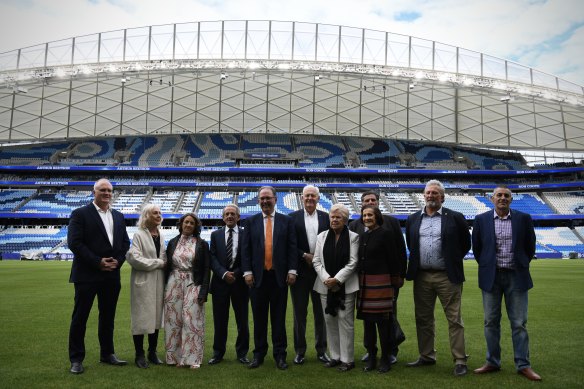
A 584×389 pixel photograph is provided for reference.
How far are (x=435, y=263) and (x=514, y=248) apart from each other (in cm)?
84

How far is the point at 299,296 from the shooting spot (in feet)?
19.2

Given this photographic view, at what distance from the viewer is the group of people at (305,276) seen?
515 centimetres

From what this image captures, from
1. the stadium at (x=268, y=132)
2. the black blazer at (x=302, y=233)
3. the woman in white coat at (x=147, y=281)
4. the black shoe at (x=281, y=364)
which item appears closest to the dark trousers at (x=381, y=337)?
the black shoe at (x=281, y=364)

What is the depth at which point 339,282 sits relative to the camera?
17.1 feet

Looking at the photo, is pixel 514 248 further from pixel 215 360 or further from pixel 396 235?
pixel 215 360

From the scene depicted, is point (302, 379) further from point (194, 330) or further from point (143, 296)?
point (143, 296)

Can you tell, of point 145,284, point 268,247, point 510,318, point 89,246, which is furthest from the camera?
point 268,247

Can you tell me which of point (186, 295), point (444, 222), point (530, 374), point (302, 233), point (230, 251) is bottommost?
point (530, 374)

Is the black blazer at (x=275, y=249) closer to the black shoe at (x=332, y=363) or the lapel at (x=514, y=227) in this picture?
the black shoe at (x=332, y=363)

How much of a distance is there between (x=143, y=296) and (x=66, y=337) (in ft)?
7.46

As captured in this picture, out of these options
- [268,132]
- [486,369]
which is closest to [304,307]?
[486,369]

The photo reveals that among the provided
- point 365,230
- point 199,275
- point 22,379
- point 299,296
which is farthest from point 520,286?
point 22,379

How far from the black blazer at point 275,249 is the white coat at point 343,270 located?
29cm

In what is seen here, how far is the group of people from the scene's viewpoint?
5.15 metres
